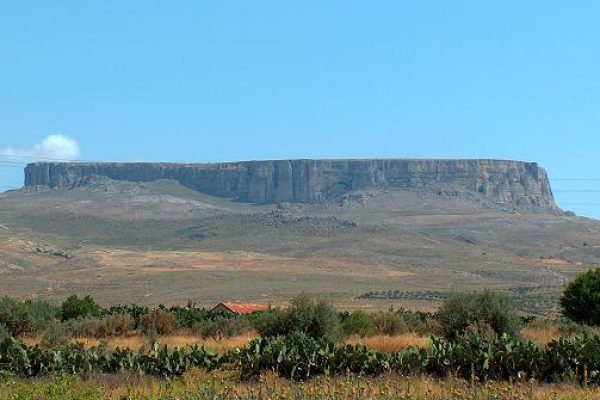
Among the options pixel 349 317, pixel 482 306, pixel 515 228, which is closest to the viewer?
pixel 482 306

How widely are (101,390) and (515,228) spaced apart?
5668 inches

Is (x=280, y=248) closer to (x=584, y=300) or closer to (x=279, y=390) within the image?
(x=584, y=300)

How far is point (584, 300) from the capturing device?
1240 inches

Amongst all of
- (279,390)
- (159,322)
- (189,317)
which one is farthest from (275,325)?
(279,390)

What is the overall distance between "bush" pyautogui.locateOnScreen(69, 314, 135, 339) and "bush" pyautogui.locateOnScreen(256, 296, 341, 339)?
593 cm

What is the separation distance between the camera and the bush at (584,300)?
30828 millimetres

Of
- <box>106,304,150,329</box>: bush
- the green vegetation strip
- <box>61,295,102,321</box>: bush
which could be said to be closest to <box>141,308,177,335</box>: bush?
<box>106,304,150,329</box>: bush

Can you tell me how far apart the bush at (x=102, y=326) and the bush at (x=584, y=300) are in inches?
630

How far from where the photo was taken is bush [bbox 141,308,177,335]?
28.6m

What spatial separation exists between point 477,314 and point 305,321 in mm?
4653

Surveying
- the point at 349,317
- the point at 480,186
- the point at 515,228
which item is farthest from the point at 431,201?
the point at 349,317

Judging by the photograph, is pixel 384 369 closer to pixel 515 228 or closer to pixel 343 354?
pixel 343 354

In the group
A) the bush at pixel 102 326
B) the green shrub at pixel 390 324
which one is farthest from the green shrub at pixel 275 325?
the bush at pixel 102 326

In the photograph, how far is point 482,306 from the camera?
22.7 m
